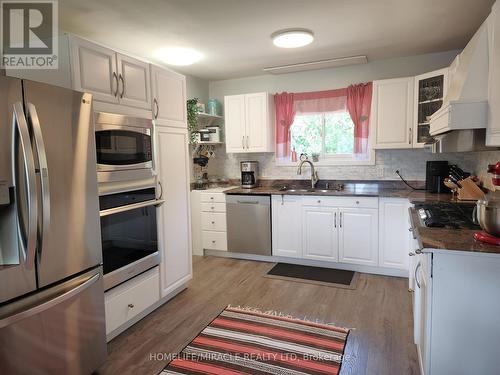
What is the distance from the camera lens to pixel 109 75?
7.35 feet

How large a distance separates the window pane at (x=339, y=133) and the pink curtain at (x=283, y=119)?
497 millimetres

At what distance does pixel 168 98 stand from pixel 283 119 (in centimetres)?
194

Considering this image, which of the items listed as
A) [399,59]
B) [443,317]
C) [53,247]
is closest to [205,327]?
[53,247]

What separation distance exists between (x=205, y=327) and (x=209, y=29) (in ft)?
8.18

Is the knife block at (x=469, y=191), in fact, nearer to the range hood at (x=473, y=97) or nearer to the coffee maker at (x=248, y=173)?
the range hood at (x=473, y=97)

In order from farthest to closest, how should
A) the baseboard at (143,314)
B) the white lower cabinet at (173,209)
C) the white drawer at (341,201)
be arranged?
the white drawer at (341,201) → the white lower cabinet at (173,209) → the baseboard at (143,314)

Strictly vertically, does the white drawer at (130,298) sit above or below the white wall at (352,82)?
below

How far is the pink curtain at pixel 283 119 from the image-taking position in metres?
4.34

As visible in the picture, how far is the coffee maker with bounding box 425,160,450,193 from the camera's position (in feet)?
11.2

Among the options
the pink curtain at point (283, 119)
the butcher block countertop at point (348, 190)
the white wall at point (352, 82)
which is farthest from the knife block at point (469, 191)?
the pink curtain at point (283, 119)

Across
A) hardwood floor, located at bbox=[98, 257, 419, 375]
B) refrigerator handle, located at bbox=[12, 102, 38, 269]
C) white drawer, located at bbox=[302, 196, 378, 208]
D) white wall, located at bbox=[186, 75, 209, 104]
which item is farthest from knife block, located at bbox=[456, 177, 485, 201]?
white wall, located at bbox=[186, 75, 209, 104]

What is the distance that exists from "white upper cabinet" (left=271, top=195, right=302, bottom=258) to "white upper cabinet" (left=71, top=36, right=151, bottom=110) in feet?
6.43

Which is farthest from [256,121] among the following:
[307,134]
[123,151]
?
[123,151]

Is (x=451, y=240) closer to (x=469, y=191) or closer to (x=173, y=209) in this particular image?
(x=469, y=191)
